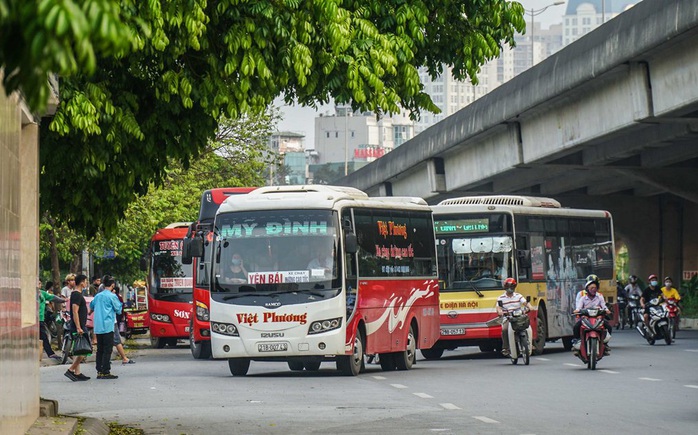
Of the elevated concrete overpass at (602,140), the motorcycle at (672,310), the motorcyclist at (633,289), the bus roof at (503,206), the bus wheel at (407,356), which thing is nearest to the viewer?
the bus wheel at (407,356)

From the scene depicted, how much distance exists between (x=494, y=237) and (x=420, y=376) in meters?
6.46

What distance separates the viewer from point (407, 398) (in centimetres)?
1770

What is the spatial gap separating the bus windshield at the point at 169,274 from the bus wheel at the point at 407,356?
43.3 ft

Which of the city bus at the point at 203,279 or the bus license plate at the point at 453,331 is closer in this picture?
the bus license plate at the point at 453,331

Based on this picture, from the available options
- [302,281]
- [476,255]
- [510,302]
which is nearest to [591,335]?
[510,302]

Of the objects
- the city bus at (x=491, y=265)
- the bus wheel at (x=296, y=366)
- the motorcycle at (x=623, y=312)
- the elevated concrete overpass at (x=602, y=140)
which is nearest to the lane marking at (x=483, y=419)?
the elevated concrete overpass at (x=602, y=140)

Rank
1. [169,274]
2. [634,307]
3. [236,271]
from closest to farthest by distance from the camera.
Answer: [236,271] → [169,274] → [634,307]

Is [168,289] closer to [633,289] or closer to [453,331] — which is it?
[453,331]

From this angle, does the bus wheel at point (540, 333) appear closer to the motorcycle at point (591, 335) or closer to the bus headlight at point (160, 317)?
the motorcycle at point (591, 335)

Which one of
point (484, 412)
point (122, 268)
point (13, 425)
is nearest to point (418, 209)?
point (484, 412)

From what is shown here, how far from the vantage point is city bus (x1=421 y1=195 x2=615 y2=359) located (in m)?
28.2

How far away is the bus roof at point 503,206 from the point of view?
28.7m

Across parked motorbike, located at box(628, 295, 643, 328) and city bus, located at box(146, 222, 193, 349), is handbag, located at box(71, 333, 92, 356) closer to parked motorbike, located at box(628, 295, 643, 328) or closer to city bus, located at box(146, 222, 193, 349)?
city bus, located at box(146, 222, 193, 349)

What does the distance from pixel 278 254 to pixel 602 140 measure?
36.3ft
